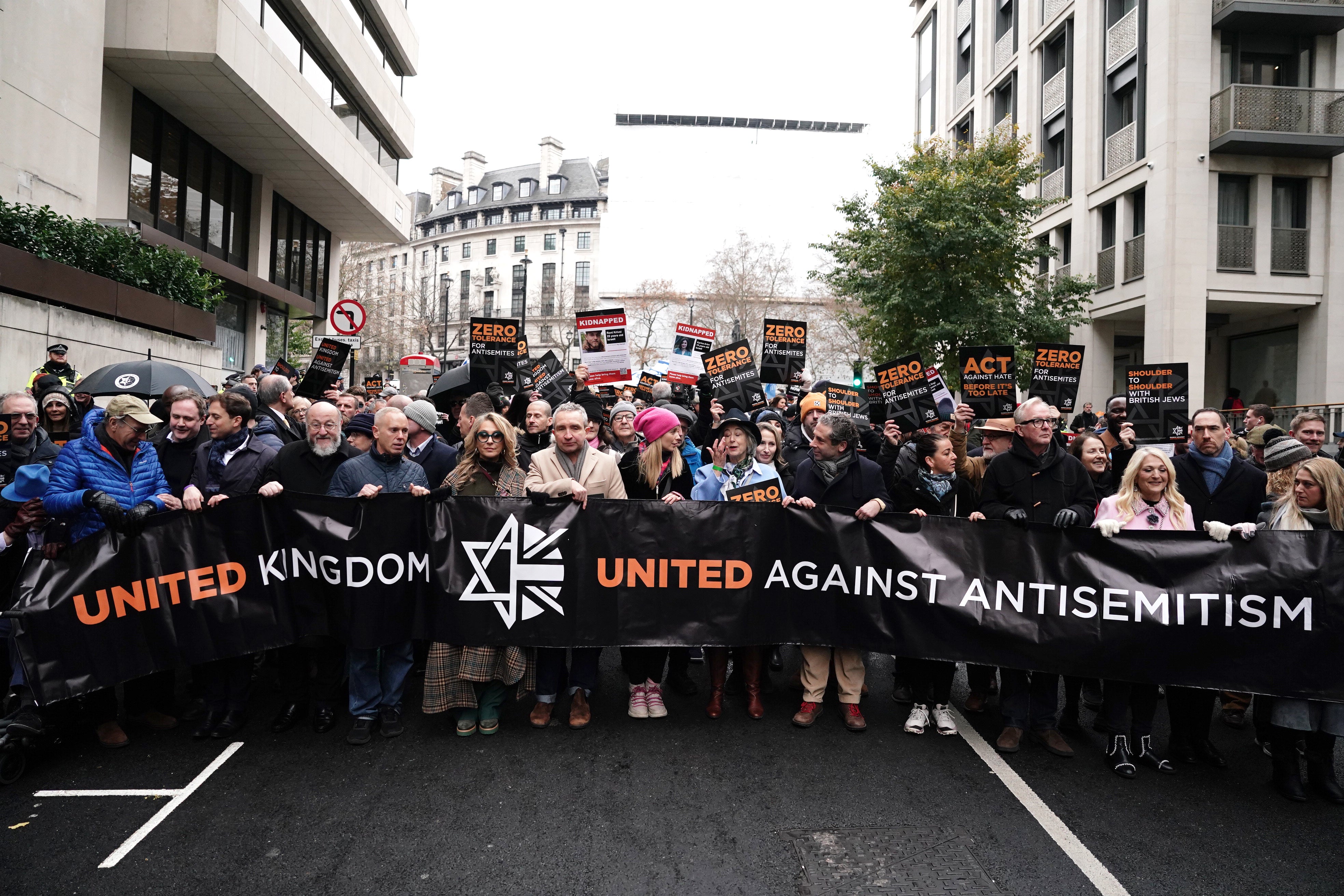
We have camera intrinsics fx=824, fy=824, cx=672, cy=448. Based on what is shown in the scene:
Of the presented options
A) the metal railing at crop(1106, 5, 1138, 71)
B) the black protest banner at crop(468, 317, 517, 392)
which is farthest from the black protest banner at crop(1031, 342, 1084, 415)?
the metal railing at crop(1106, 5, 1138, 71)

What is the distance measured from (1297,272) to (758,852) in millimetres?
23977

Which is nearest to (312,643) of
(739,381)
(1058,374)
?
(739,381)

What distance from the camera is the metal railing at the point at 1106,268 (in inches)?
928

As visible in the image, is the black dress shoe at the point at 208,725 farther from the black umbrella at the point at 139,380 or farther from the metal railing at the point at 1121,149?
the metal railing at the point at 1121,149

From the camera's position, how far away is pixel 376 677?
5.13m

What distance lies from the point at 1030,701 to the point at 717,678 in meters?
1.93

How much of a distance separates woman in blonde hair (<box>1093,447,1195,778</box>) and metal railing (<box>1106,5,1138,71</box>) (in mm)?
22759

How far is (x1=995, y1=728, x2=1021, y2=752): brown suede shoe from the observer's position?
16.1ft

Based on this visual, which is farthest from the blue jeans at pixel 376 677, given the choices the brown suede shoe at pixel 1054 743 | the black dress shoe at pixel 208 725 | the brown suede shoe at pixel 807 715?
the brown suede shoe at pixel 1054 743

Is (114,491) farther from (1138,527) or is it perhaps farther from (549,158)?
(549,158)

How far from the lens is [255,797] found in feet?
13.8

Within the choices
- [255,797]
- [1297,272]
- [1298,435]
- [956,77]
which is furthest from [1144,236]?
[255,797]

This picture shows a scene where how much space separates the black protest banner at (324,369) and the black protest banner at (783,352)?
5.38 m

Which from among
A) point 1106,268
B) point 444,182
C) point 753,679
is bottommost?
point 753,679
